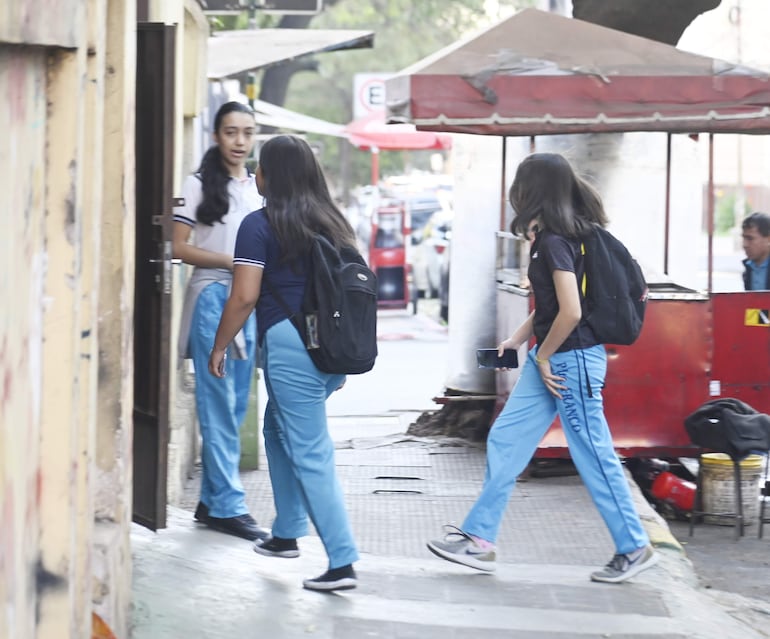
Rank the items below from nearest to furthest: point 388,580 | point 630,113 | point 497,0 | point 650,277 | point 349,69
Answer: point 388,580 → point 630,113 → point 650,277 → point 497,0 → point 349,69

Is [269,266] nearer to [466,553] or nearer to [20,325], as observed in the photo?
[466,553]

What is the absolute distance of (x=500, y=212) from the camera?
9.20m

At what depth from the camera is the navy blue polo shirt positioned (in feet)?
16.4

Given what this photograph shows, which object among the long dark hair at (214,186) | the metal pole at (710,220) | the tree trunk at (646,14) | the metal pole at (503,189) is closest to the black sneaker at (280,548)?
the long dark hair at (214,186)

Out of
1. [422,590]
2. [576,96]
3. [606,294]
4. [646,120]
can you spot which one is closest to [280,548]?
[422,590]

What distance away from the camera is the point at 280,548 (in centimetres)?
548

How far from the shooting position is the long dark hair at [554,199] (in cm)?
554

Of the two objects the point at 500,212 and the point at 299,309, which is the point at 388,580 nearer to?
the point at 299,309

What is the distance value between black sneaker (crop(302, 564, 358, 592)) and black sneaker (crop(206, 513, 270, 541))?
0.65 m

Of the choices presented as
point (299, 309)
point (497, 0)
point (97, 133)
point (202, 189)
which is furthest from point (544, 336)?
point (497, 0)

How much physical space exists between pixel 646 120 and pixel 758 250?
1.72 metres

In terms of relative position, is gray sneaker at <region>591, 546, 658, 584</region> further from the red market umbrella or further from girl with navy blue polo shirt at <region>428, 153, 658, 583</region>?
the red market umbrella

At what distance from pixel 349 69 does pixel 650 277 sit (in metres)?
35.1

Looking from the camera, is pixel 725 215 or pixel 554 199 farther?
pixel 725 215
